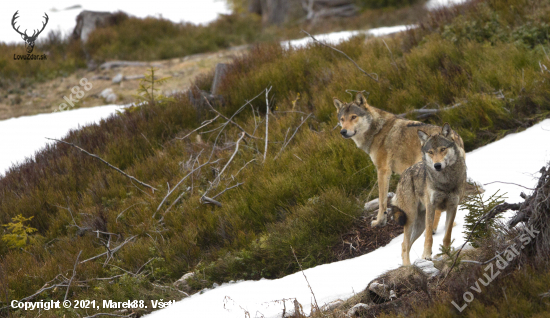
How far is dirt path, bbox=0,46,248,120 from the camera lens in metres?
Answer: 13.5

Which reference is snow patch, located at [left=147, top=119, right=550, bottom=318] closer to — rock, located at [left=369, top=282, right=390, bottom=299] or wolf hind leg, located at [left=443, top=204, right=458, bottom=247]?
rock, located at [left=369, top=282, right=390, bottom=299]

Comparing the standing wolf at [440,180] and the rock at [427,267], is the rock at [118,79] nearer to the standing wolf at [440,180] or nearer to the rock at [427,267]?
the standing wolf at [440,180]

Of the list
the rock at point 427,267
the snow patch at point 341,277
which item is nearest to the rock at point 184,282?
the snow patch at point 341,277

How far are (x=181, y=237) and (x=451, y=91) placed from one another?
494 centimetres

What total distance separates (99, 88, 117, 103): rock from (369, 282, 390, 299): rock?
37.6 feet

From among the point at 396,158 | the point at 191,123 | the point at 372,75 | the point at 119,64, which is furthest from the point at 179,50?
the point at 396,158

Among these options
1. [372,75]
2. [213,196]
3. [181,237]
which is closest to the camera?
[181,237]

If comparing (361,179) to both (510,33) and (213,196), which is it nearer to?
(213,196)

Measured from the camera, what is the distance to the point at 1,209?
7949 millimetres

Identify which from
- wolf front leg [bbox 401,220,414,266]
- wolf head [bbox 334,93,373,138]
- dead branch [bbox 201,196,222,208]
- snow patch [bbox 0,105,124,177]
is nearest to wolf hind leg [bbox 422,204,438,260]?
wolf front leg [bbox 401,220,414,266]

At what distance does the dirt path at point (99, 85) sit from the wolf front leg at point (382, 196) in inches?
338

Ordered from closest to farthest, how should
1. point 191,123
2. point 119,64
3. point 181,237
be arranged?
point 181,237, point 191,123, point 119,64

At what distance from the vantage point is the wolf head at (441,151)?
3879 millimetres

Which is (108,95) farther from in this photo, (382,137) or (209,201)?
(382,137)
